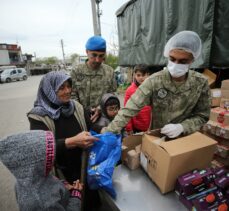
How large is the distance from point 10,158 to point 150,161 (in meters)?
0.76

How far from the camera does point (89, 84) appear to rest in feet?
7.08

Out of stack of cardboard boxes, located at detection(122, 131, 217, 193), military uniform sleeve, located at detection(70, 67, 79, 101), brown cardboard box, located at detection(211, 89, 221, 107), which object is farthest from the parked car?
stack of cardboard boxes, located at detection(122, 131, 217, 193)

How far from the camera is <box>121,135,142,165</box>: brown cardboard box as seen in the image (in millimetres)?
1259

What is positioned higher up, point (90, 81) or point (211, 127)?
point (90, 81)

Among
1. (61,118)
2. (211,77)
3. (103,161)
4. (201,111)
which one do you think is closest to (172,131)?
(201,111)

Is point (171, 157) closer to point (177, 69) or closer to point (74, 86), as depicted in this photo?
point (177, 69)

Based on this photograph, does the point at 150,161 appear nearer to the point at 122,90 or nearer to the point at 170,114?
the point at 170,114

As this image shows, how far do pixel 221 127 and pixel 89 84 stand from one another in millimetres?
1700

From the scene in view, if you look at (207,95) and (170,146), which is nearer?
(170,146)

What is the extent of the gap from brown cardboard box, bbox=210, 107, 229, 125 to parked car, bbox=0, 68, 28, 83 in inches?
788

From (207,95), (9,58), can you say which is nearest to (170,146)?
(207,95)

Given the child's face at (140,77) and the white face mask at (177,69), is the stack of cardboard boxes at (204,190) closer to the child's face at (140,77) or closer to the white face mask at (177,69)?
the white face mask at (177,69)

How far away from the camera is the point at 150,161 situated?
1.08 metres

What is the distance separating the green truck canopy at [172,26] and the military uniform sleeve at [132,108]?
1359mm
